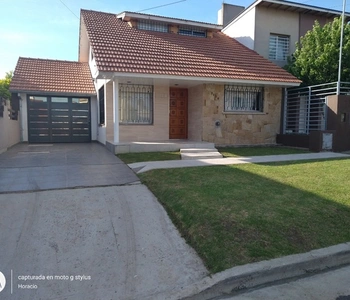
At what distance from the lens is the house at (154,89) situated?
11.0m

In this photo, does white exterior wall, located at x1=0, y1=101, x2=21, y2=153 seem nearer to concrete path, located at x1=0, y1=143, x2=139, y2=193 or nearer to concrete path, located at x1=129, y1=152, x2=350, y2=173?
concrete path, located at x1=0, y1=143, x2=139, y2=193

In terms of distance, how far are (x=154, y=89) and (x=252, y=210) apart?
8.87m

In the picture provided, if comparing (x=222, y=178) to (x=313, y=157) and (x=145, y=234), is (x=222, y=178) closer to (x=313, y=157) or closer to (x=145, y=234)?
(x=145, y=234)

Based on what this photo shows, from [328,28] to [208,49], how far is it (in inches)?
219

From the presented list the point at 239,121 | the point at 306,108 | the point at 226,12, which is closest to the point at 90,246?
the point at 239,121

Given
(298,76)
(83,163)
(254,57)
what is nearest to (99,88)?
(83,163)

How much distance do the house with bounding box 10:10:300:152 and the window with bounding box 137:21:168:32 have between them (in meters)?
0.05

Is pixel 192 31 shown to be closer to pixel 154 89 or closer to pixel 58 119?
pixel 154 89

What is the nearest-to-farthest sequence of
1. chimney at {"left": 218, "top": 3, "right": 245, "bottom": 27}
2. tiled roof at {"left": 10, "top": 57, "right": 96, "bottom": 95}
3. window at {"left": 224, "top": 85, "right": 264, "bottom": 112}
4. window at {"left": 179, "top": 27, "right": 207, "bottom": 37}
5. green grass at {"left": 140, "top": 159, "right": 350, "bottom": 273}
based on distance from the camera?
1. green grass at {"left": 140, "top": 159, "right": 350, "bottom": 273}
2. window at {"left": 224, "top": 85, "right": 264, "bottom": 112}
3. tiled roof at {"left": 10, "top": 57, "right": 96, "bottom": 95}
4. window at {"left": 179, "top": 27, "right": 207, "bottom": 37}
5. chimney at {"left": 218, "top": 3, "right": 245, "bottom": 27}

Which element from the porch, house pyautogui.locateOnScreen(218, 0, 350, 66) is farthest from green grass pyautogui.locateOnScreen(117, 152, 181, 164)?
house pyautogui.locateOnScreen(218, 0, 350, 66)

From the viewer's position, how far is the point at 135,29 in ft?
45.7

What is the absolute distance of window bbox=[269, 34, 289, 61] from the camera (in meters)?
15.8

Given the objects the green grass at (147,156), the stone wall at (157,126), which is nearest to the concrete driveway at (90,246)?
the green grass at (147,156)

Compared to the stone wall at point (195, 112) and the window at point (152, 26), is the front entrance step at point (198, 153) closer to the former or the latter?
the stone wall at point (195, 112)
